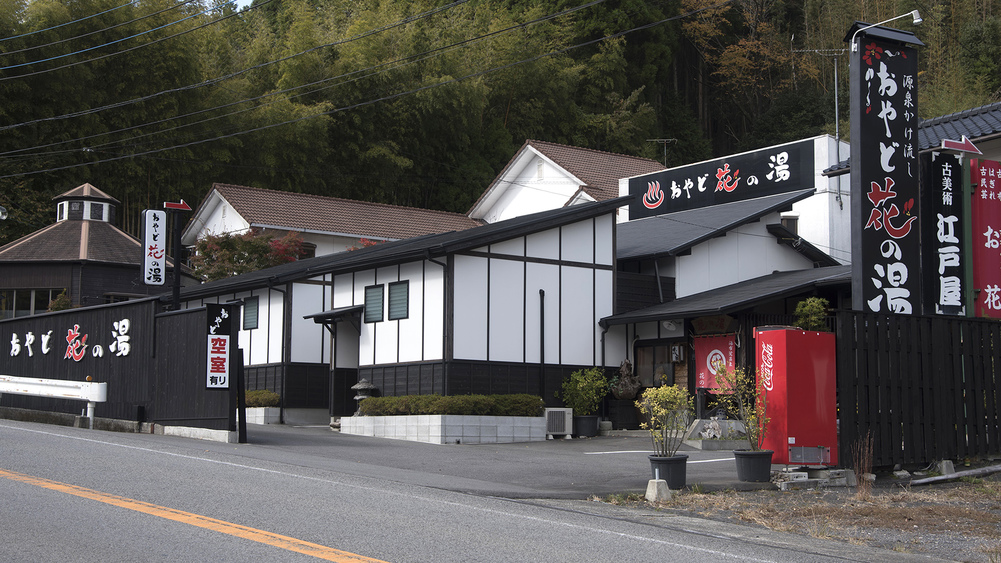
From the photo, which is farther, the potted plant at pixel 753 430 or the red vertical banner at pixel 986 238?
the red vertical banner at pixel 986 238

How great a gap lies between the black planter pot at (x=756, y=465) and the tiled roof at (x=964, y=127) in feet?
22.6

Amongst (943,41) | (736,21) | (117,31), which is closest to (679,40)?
(736,21)

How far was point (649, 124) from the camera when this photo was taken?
51.3 meters

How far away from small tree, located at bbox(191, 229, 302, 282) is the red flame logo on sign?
40.6 feet

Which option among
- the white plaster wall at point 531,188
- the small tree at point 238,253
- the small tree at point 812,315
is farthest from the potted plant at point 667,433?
the white plaster wall at point 531,188

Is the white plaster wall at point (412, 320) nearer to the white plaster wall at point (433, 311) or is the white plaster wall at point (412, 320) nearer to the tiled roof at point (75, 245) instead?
the white plaster wall at point (433, 311)

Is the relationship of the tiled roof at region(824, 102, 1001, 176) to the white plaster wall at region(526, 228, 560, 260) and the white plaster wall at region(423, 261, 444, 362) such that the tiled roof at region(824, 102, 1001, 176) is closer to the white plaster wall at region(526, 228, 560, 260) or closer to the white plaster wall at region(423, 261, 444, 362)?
the white plaster wall at region(526, 228, 560, 260)

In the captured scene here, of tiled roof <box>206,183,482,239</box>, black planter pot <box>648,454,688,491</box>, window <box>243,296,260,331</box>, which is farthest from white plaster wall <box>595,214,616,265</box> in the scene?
tiled roof <box>206,183,482,239</box>

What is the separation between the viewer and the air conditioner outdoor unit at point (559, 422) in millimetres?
19906

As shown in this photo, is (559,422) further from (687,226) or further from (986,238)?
(986,238)

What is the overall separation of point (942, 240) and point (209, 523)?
38.6 ft

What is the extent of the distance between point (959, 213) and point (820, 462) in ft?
16.3

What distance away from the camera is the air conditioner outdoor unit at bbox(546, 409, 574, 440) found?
1991 centimetres

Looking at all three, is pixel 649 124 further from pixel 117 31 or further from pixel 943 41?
pixel 117 31
